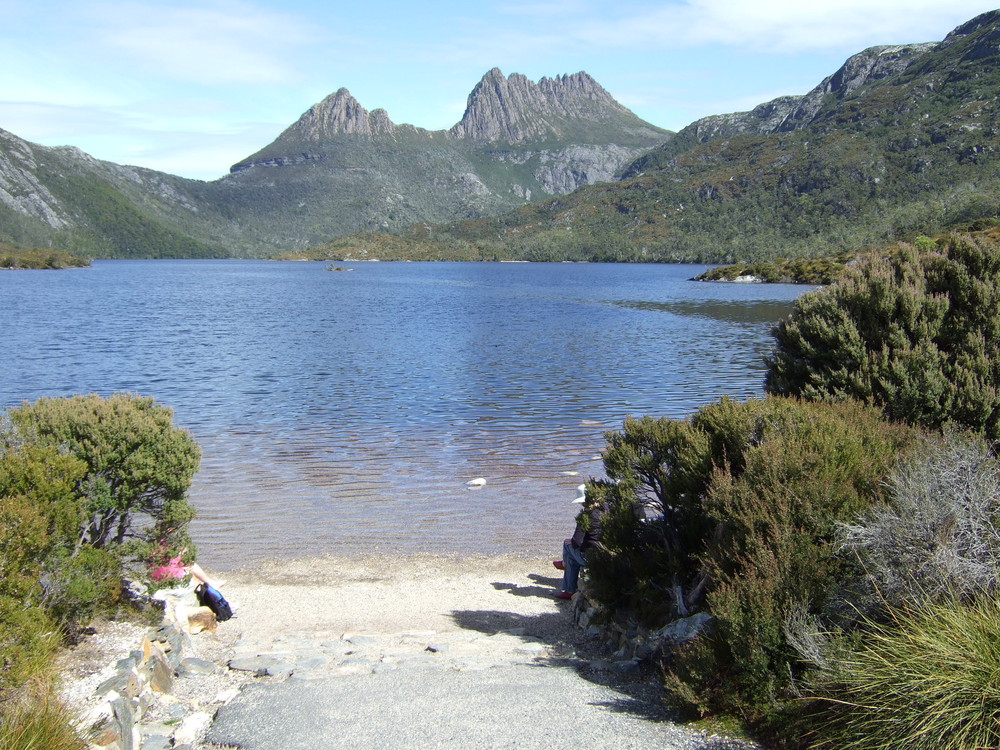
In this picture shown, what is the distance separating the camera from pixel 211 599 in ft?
31.0

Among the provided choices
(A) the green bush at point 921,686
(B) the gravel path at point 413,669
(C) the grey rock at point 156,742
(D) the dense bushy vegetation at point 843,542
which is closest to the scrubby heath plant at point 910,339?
(D) the dense bushy vegetation at point 843,542

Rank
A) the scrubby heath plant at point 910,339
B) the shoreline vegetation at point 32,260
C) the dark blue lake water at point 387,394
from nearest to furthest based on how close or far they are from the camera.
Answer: the scrubby heath plant at point 910,339
the dark blue lake water at point 387,394
the shoreline vegetation at point 32,260

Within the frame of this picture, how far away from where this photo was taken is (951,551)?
219 inches

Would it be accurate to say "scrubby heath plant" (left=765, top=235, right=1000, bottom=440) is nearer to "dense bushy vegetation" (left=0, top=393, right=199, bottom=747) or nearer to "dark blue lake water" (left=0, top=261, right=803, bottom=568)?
"dark blue lake water" (left=0, top=261, right=803, bottom=568)

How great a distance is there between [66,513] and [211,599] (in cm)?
271

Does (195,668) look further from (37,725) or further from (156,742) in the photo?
(37,725)

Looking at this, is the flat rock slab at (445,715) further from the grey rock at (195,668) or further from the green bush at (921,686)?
the green bush at (921,686)

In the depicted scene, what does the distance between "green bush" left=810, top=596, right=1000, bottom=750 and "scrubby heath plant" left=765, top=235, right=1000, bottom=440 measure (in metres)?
5.07

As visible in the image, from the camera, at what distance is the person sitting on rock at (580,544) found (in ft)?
31.6

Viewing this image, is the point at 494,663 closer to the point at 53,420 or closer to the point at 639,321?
the point at 53,420

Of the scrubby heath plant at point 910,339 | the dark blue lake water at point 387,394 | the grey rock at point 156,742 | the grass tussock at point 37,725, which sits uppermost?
the scrubby heath plant at point 910,339

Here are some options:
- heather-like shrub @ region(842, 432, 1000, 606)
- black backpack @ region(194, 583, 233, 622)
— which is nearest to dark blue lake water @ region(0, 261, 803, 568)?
black backpack @ region(194, 583, 233, 622)

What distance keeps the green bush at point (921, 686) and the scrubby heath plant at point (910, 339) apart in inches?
200

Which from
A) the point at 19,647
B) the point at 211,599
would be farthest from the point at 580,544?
the point at 19,647
